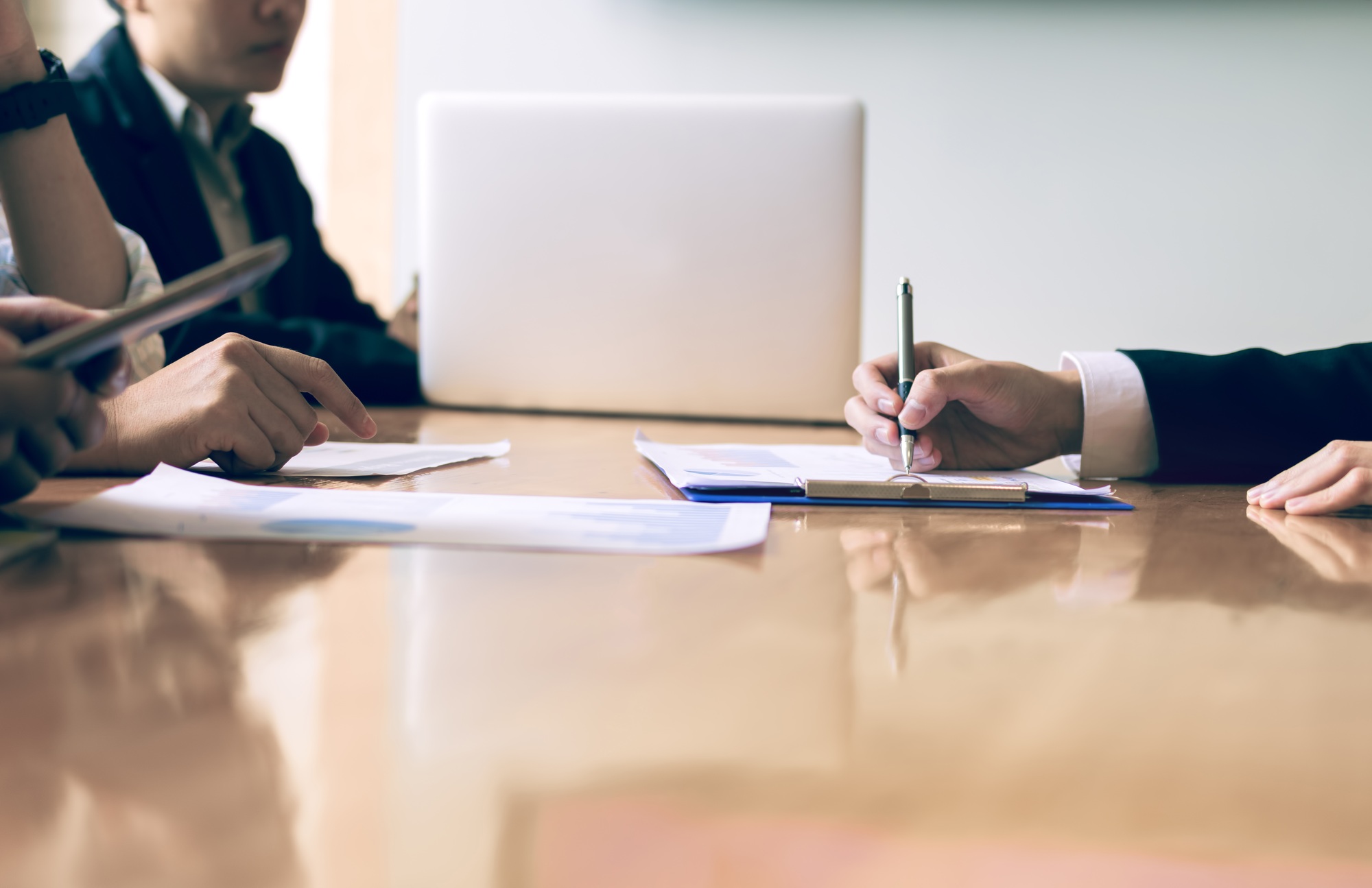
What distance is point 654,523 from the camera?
0.49 metres

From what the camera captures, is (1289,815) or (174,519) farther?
(174,519)

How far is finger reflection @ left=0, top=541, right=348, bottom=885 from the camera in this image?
167mm

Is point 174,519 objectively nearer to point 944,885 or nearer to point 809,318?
point 944,885

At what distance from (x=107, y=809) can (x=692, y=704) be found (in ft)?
0.41

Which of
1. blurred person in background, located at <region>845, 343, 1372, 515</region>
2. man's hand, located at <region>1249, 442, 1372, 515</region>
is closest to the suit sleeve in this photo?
blurred person in background, located at <region>845, 343, 1372, 515</region>


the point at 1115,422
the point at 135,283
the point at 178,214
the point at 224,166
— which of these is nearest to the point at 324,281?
the point at 224,166

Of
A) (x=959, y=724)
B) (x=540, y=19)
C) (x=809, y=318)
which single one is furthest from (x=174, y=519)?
(x=540, y=19)

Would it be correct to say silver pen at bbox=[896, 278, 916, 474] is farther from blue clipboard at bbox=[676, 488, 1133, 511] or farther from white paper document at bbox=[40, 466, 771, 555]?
white paper document at bbox=[40, 466, 771, 555]

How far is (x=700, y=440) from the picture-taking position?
1024 millimetres

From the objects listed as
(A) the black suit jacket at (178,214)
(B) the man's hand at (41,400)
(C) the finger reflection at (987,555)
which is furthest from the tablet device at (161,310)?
(A) the black suit jacket at (178,214)

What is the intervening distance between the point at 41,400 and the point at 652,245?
880mm

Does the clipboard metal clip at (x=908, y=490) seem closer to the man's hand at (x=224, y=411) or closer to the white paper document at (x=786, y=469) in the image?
the white paper document at (x=786, y=469)

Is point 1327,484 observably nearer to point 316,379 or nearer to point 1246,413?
point 1246,413

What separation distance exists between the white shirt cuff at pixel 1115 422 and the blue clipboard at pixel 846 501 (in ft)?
0.68
